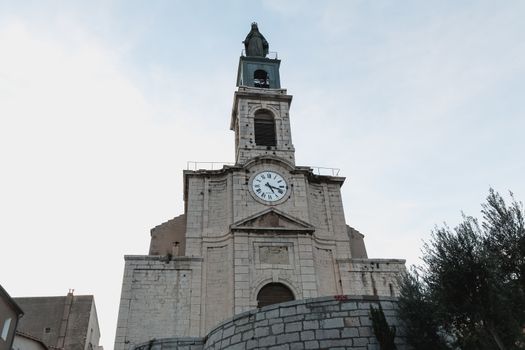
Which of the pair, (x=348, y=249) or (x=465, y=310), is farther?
(x=348, y=249)

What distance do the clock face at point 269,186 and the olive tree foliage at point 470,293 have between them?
10420 millimetres

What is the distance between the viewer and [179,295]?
17891mm

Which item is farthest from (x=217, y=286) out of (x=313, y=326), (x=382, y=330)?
(x=382, y=330)

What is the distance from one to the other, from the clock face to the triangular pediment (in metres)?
0.93

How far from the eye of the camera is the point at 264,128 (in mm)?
23938

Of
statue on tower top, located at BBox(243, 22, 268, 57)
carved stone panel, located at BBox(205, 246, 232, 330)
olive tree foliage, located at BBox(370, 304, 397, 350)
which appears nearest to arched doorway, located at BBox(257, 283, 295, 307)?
carved stone panel, located at BBox(205, 246, 232, 330)

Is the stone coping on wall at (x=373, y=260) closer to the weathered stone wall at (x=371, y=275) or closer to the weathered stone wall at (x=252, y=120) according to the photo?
the weathered stone wall at (x=371, y=275)

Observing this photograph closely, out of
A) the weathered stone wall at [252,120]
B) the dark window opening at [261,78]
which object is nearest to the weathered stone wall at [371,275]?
the weathered stone wall at [252,120]

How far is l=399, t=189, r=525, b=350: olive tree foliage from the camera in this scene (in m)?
9.13

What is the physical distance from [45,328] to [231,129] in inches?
659

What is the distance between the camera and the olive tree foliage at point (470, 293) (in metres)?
9.13

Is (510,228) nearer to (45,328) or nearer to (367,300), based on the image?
(367,300)

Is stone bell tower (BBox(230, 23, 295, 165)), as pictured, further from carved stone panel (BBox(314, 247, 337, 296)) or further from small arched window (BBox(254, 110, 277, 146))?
carved stone panel (BBox(314, 247, 337, 296))

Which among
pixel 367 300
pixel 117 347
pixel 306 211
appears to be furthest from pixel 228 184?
pixel 367 300
